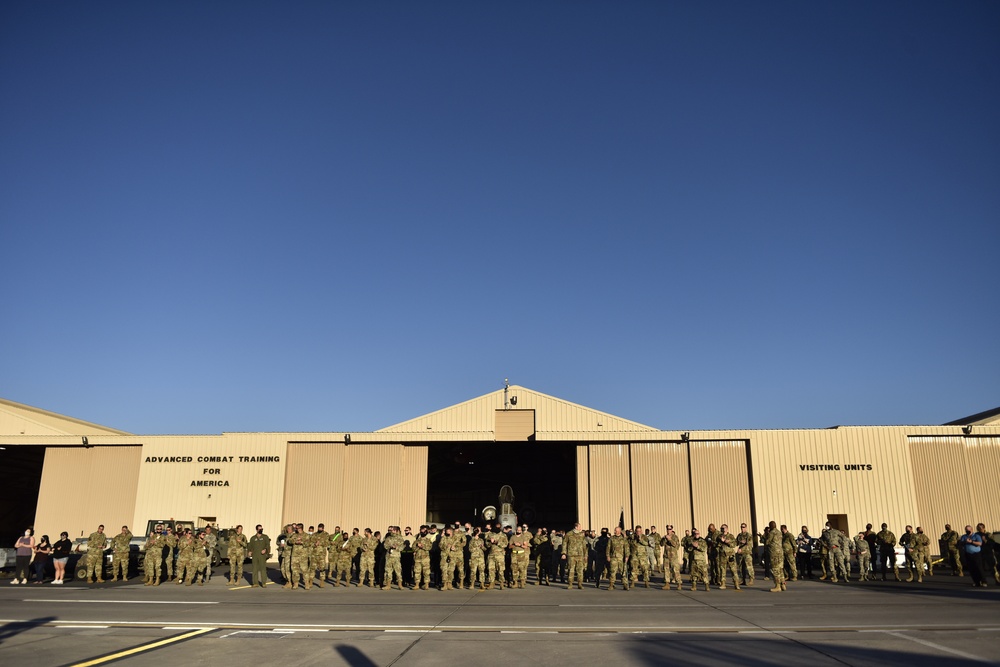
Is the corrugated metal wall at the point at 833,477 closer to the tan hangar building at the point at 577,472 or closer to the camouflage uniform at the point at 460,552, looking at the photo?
the tan hangar building at the point at 577,472

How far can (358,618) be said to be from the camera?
42.7ft

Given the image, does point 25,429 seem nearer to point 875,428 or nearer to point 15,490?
point 15,490

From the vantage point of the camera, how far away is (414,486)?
32.9m

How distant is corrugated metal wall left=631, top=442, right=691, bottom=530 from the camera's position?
30.9m

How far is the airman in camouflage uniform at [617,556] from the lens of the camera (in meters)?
19.5

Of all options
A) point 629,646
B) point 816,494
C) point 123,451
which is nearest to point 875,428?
point 816,494

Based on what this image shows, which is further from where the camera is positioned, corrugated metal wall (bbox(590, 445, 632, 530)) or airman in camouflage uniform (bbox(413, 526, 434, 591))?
corrugated metal wall (bbox(590, 445, 632, 530))

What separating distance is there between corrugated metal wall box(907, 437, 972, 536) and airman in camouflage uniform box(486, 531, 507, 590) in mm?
20455

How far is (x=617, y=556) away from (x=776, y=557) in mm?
4126

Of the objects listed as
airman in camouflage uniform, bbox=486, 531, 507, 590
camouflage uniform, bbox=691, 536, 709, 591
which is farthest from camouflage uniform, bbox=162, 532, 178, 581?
camouflage uniform, bbox=691, 536, 709, 591

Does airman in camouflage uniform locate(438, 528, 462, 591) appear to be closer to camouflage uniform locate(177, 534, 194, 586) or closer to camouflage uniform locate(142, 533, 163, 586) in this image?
camouflage uniform locate(177, 534, 194, 586)

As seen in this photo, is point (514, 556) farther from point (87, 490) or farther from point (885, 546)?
point (87, 490)

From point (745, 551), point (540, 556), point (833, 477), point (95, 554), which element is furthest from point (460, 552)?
point (833, 477)

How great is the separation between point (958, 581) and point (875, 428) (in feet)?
36.1
